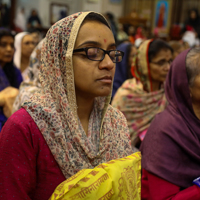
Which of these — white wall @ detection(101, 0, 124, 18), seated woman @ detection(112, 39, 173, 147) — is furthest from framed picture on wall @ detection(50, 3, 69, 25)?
seated woman @ detection(112, 39, 173, 147)

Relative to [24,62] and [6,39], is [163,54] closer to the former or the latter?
[6,39]

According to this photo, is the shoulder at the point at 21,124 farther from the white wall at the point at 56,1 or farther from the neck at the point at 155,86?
the white wall at the point at 56,1

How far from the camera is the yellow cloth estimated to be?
0.96 m

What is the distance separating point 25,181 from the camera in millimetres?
1014

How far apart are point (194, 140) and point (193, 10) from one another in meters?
9.72

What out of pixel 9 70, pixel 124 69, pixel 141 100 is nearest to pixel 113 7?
pixel 124 69

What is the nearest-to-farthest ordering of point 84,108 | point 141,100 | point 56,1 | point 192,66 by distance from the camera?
point 84,108
point 192,66
point 141,100
point 56,1

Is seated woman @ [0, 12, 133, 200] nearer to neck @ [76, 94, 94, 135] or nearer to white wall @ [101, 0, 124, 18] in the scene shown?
neck @ [76, 94, 94, 135]

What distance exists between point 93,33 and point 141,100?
5.85 ft

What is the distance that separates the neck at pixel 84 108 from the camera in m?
1.26

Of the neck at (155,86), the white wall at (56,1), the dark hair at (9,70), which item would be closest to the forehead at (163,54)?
the neck at (155,86)

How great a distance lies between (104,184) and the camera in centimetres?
100

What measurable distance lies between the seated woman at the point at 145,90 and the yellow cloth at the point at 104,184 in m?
1.51

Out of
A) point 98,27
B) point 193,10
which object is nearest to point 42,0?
point 193,10
